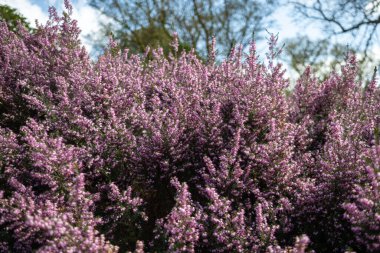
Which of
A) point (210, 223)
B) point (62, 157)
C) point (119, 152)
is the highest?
point (119, 152)

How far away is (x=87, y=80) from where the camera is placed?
450 cm

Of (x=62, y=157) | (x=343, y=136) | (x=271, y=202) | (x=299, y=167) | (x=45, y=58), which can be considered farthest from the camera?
(x=45, y=58)

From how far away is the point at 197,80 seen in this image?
4.66m

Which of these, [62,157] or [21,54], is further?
[21,54]

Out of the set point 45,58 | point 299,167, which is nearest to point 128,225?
point 299,167

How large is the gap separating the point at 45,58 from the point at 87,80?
1504mm

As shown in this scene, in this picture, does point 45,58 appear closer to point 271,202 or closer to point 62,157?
point 62,157

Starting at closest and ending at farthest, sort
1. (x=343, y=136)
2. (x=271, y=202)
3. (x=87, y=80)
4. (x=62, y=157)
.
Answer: (x=62, y=157) → (x=271, y=202) → (x=343, y=136) → (x=87, y=80)

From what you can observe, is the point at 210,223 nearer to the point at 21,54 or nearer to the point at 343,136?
the point at 343,136

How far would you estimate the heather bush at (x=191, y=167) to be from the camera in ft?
9.66

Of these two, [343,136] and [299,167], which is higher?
[343,136]

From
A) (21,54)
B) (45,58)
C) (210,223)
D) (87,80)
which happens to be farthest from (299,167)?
(21,54)

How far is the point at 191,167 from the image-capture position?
13.2ft

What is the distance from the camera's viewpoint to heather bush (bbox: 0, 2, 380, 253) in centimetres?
295
